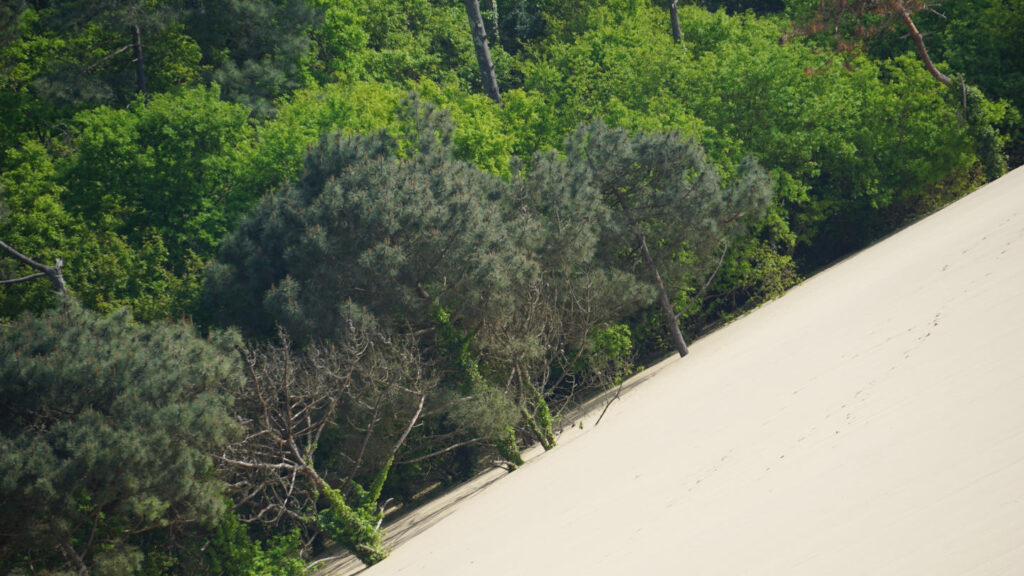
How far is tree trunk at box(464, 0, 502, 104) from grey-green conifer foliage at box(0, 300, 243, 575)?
2206 centimetres

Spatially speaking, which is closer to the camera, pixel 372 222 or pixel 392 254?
pixel 392 254

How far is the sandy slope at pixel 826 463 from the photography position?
5914 mm

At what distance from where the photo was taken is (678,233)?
2817 centimetres

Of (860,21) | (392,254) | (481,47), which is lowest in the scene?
(392,254)

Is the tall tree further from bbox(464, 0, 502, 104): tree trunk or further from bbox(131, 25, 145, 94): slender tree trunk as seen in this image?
bbox(131, 25, 145, 94): slender tree trunk

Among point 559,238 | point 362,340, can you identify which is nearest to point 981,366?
point 362,340

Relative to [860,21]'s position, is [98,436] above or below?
below

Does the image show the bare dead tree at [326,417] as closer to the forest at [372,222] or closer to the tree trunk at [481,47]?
the forest at [372,222]

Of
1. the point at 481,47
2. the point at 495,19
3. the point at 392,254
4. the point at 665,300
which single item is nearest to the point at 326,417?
the point at 392,254

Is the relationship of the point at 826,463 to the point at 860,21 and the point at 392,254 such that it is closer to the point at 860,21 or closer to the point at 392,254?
the point at 392,254

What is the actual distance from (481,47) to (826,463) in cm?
3123

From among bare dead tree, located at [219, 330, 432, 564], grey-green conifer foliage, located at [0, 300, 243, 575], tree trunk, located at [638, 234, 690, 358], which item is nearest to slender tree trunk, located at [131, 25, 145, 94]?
bare dead tree, located at [219, 330, 432, 564]

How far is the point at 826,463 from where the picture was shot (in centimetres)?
804

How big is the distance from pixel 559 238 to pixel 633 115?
1205 cm
